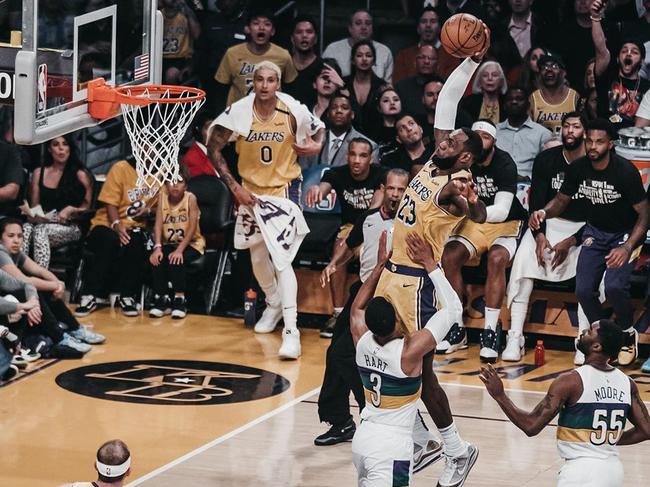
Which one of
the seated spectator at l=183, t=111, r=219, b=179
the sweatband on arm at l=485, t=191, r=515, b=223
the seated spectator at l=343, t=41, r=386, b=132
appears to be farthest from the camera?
the seated spectator at l=183, t=111, r=219, b=179

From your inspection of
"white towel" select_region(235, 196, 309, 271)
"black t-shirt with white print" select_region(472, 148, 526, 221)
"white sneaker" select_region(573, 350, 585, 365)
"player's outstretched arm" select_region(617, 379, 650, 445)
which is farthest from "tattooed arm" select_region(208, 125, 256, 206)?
"player's outstretched arm" select_region(617, 379, 650, 445)

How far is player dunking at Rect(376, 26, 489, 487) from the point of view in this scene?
24.7ft

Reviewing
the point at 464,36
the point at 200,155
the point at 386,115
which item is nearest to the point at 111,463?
the point at 464,36

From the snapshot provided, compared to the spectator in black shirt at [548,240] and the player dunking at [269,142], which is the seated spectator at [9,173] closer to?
the player dunking at [269,142]

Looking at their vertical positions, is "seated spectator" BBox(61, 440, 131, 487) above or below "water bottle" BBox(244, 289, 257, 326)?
above

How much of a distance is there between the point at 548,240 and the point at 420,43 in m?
3.03

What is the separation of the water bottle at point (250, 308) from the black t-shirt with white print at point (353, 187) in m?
1.21

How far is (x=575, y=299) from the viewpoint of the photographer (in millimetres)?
11570

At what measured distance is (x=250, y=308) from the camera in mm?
12203

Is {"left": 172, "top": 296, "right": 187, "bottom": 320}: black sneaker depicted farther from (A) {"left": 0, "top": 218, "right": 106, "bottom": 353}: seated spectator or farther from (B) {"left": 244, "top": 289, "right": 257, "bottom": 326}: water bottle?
(A) {"left": 0, "top": 218, "right": 106, "bottom": 353}: seated spectator

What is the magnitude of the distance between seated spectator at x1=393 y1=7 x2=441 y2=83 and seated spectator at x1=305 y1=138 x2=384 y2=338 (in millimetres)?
2119

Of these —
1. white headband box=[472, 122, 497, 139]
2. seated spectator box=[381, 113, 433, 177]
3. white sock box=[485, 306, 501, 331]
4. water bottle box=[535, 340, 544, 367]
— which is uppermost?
white headband box=[472, 122, 497, 139]

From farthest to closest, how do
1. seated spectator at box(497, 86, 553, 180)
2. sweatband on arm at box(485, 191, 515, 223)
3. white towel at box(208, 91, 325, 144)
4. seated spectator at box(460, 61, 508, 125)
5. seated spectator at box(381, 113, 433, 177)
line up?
seated spectator at box(460, 61, 508, 125) → seated spectator at box(497, 86, 553, 180) → seated spectator at box(381, 113, 433, 177) → white towel at box(208, 91, 325, 144) → sweatband on arm at box(485, 191, 515, 223)

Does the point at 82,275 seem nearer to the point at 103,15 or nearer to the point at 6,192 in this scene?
the point at 6,192
